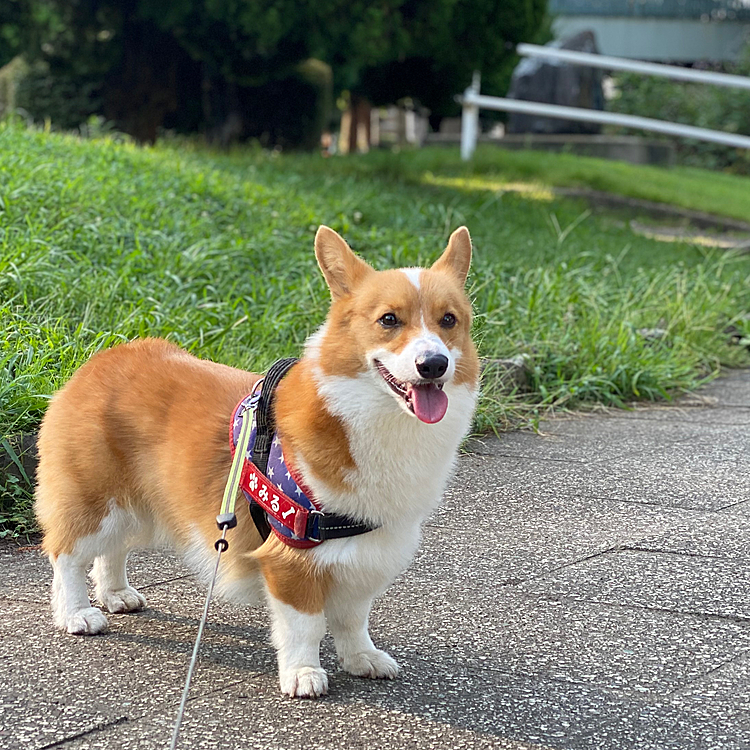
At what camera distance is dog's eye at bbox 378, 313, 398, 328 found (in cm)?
238

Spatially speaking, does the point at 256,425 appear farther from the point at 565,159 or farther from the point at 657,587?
the point at 565,159

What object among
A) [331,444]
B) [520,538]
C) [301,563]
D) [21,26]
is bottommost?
[520,538]

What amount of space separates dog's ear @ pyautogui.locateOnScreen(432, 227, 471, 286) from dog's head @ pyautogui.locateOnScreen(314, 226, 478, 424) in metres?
0.07

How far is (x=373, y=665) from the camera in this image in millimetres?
2572

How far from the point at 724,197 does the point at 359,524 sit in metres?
12.0

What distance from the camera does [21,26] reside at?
980cm

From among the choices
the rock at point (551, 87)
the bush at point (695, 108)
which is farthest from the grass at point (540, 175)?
the bush at point (695, 108)

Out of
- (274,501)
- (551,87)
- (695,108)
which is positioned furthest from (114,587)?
(695,108)

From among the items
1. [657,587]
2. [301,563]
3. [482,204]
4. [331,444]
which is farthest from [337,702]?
[482,204]

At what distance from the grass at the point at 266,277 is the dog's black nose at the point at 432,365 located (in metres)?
1.96

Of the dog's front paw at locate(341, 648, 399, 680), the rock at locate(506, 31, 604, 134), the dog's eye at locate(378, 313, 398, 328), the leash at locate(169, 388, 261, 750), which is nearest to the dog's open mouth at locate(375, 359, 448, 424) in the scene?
→ the dog's eye at locate(378, 313, 398, 328)

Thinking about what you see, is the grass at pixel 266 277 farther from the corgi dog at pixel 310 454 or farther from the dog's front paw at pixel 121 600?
the corgi dog at pixel 310 454

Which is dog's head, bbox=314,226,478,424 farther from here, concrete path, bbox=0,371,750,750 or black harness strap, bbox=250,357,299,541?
concrete path, bbox=0,371,750,750

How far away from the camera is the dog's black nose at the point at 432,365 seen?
2242 mm
